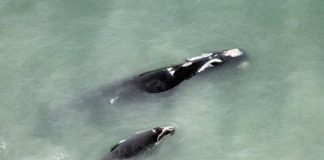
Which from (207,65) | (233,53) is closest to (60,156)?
(207,65)

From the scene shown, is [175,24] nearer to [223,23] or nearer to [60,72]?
[223,23]

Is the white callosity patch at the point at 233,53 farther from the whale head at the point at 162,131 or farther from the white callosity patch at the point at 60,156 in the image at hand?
the white callosity patch at the point at 60,156

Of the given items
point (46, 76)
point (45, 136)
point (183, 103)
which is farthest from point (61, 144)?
point (183, 103)

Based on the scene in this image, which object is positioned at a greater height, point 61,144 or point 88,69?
point 88,69

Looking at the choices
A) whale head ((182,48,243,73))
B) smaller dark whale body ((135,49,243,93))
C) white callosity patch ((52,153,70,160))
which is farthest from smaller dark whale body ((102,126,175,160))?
whale head ((182,48,243,73))

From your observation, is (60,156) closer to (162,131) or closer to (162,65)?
(162,131)
